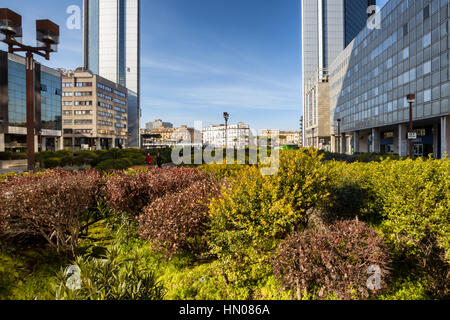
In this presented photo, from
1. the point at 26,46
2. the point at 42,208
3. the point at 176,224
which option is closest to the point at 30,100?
the point at 26,46

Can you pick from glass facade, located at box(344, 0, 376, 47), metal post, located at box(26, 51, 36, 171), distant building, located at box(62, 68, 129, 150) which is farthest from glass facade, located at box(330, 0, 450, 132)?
distant building, located at box(62, 68, 129, 150)

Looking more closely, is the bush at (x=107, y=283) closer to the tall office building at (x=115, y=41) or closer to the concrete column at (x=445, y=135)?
the concrete column at (x=445, y=135)

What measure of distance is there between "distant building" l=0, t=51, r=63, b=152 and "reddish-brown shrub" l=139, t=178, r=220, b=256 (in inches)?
2183

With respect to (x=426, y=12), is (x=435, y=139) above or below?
below

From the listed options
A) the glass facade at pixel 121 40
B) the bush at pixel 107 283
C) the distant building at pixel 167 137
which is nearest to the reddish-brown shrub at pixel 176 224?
the bush at pixel 107 283

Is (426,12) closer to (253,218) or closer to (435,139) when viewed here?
(435,139)

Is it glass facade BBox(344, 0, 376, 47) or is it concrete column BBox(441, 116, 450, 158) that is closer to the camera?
concrete column BBox(441, 116, 450, 158)

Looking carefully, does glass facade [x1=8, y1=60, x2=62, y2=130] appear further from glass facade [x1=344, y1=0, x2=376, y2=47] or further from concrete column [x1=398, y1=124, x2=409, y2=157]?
glass facade [x1=344, y1=0, x2=376, y2=47]

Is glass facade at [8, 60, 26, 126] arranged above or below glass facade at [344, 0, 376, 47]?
below

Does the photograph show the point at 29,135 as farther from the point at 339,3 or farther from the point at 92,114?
the point at 339,3

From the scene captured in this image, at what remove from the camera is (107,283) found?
3.07 m

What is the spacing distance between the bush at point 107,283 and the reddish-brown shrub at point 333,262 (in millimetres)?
2361

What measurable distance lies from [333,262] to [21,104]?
2582 inches

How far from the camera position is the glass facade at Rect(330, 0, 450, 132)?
87.4 feet
